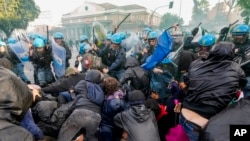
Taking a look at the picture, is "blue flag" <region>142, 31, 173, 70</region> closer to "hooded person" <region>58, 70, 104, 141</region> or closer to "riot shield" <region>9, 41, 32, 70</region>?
"hooded person" <region>58, 70, 104, 141</region>

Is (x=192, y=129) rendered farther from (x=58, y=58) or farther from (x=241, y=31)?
(x=58, y=58)

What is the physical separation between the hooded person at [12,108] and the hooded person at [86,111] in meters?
1.01

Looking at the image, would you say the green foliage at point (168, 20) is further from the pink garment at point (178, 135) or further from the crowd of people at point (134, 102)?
the pink garment at point (178, 135)

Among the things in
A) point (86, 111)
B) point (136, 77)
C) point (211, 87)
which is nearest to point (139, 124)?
point (86, 111)

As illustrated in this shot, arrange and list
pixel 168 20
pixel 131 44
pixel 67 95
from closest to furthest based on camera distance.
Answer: pixel 67 95, pixel 131 44, pixel 168 20

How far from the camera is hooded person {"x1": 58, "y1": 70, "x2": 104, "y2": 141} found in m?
2.58

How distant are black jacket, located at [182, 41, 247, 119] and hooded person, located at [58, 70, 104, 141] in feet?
3.98

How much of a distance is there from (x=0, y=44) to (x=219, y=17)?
72719mm

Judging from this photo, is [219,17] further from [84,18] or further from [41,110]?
[41,110]

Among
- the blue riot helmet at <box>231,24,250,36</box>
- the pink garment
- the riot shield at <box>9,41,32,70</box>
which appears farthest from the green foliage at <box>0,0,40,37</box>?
the pink garment

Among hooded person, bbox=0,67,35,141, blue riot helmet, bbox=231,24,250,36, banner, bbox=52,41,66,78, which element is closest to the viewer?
hooded person, bbox=0,67,35,141

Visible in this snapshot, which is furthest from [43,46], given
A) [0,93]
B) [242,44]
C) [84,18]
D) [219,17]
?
[219,17]

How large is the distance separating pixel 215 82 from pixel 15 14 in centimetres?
2952

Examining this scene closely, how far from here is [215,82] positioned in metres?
2.32
